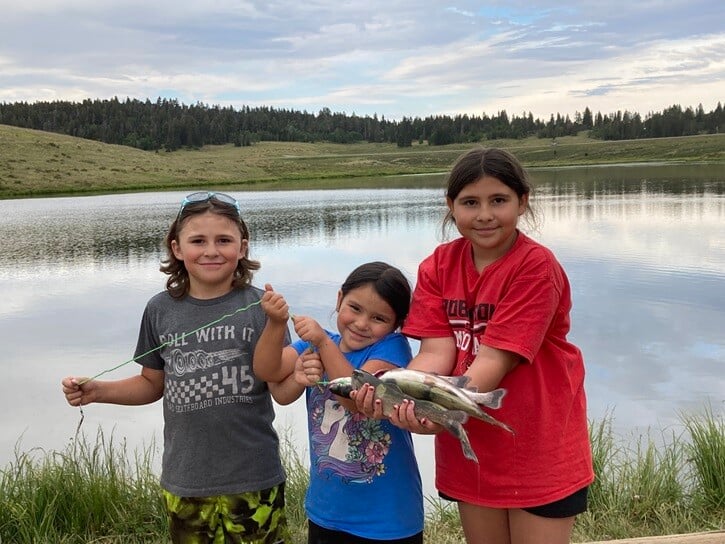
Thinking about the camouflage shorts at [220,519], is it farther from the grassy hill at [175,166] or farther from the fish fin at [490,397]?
the grassy hill at [175,166]

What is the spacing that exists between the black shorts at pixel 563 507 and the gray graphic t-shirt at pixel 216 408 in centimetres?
109

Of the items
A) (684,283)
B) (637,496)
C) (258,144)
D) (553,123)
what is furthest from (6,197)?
(553,123)

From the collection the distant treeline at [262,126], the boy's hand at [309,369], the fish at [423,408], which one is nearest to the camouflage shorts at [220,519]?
the boy's hand at [309,369]

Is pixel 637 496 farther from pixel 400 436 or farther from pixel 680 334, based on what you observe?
pixel 680 334

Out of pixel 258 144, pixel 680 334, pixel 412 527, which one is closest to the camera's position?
pixel 412 527

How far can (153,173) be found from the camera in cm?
5394

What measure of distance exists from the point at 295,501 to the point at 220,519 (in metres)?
1.66

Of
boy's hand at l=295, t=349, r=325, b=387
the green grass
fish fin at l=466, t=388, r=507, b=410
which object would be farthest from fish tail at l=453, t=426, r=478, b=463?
the green grass

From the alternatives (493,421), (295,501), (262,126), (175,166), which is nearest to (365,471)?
(493,421)

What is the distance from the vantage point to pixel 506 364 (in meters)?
2.45

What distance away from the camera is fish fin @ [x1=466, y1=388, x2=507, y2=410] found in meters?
2.31

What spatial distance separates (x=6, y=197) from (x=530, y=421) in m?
42.1

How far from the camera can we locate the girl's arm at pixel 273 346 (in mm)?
2668

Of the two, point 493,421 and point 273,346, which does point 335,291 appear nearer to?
point 273,346
